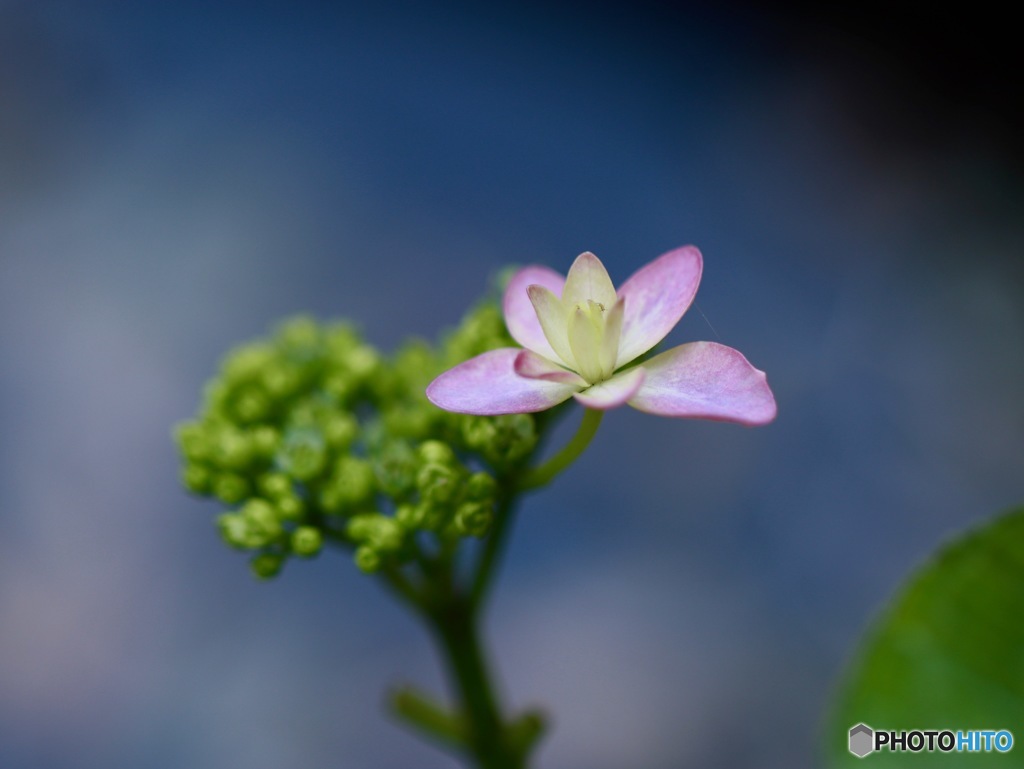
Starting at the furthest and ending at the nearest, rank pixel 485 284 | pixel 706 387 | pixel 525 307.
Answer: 1. pixel 485 284
2. pixel 525 307
3. pixel 706 387

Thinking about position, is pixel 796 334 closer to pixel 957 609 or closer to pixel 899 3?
pixel 899 3

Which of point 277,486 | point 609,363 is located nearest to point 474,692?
point 277,486

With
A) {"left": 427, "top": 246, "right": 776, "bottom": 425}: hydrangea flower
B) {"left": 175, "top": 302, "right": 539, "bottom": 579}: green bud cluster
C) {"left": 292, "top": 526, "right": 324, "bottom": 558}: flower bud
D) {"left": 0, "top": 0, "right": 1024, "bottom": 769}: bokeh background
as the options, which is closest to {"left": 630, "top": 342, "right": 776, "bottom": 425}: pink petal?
{"left": 427, "top": 246, "right": 776, "bottom": 425}: hydrangea flower

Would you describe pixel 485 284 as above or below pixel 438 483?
above

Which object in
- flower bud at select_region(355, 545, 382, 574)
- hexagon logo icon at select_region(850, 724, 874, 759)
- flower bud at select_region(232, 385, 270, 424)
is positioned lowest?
hexagon logo icon at select_region(850, 724, 874, 759)

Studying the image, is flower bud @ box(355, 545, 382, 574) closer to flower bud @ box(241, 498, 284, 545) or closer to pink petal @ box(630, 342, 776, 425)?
flower bud @ box(241, 498, 284, 545)

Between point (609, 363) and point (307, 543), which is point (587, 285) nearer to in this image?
point (609, 363)

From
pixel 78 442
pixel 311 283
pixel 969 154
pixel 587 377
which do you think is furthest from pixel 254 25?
pixel 587 377
